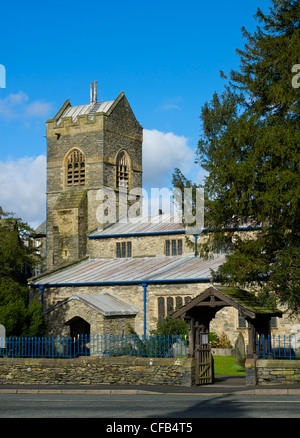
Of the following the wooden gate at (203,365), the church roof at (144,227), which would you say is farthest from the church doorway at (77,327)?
the wooden gate at (203,365)

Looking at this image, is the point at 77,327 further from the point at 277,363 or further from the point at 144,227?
the point at 277,363

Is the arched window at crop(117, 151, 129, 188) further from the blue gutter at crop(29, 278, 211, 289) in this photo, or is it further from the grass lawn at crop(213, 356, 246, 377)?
the grass lawn at crop(213, 356, 246, 377)

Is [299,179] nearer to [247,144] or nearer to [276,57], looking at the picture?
[247,144]

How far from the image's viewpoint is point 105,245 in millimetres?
44375

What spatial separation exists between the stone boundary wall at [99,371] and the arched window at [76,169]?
90.3 feet

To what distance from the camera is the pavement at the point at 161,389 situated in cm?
1761

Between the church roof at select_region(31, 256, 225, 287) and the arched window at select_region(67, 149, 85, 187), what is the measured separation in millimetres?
7235

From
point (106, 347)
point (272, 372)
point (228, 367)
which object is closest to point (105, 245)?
point (106, 347)

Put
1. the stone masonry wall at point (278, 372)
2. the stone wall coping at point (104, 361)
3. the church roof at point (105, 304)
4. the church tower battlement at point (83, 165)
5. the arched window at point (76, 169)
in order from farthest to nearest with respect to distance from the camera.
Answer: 1. the arched window at point (76, 169)
2. the church tower battlement at point (83, 165)
3. the church roof at point (105, 304)
4. the stone wall coping at point (104, 361)
5. the stone masonry wall at point (278, 372)

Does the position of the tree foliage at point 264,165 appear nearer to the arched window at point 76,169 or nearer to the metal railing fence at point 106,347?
the metal railing fence at point 106,347

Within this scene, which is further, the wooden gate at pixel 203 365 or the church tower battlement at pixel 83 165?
the church tower battlement at pixel 83 165

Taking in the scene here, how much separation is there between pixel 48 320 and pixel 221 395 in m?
18.1

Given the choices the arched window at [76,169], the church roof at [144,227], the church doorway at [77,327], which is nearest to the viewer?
the church doorway at [77,327]

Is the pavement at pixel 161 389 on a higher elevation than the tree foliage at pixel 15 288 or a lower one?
lower
